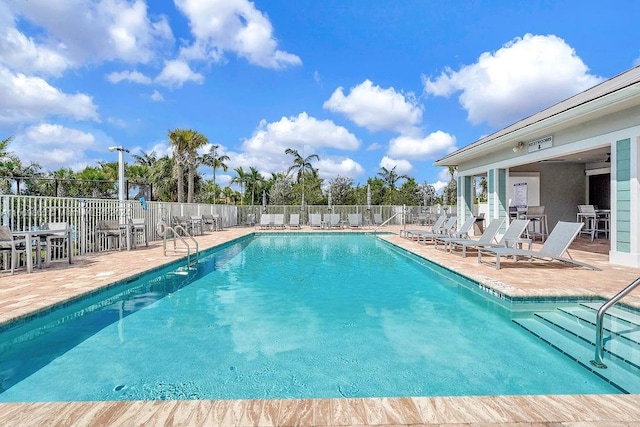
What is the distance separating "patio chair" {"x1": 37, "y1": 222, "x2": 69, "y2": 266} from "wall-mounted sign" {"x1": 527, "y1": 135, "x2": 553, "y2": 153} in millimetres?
11227

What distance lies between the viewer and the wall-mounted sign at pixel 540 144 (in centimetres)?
878

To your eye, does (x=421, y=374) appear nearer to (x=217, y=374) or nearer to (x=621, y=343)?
(x=217, y=374)

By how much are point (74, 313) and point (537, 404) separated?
4953 mm

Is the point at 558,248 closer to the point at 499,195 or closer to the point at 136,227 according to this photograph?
the point at 499,195

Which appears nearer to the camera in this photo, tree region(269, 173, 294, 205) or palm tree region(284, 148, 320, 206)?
tree region(269, 173, 294, 205)

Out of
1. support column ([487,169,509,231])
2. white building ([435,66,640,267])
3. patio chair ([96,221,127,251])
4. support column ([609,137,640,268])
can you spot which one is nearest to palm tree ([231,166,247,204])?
white building ([435,66,640,267])

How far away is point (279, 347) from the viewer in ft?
11.6

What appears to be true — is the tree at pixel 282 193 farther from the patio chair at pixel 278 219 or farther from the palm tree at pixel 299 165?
the patio chair at pixel 278 219

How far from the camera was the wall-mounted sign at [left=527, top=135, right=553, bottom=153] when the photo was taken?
8.78m

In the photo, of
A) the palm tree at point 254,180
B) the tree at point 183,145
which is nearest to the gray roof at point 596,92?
the tree at point 183,145

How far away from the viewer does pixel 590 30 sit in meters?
12.4

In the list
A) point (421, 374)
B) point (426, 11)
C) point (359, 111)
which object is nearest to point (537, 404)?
point (421, 374)

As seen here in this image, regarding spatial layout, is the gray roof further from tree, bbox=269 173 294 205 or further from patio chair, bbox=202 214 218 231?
tree, bbox=269 173 294 205

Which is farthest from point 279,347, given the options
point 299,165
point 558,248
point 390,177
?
point 390,177
